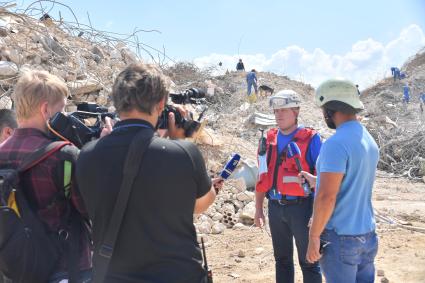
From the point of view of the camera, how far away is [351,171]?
2.27 meters

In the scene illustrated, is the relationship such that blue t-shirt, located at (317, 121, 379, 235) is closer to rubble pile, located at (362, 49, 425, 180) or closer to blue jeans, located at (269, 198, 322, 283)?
blue jeans, located at (269, 198, 322, 283)

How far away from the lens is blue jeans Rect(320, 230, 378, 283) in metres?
2.30

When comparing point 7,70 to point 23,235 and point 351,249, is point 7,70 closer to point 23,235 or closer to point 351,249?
point 23,235

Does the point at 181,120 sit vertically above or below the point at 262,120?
below

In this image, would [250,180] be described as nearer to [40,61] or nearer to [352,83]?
[40,61]

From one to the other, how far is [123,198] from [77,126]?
59 centimetres

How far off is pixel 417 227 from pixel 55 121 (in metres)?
6.09

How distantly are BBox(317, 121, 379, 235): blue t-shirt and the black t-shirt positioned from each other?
83 centimetres

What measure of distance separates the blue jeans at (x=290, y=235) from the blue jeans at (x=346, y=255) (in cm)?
66

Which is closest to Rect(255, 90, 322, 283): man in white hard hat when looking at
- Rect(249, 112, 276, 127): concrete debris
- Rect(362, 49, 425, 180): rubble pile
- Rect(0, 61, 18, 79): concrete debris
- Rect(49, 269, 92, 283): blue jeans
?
Rect(49, 269, 92, 283): blue jeans

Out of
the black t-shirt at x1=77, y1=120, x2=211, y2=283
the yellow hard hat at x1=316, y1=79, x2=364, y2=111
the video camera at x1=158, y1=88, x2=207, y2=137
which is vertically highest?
the yellow hard hat at x1=316, y1=79, x2=364, y2=111

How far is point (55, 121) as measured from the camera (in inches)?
75.7

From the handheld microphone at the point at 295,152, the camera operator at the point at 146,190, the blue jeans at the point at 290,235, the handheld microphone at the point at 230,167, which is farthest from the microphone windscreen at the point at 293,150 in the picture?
the camera operator at the point at 146,190

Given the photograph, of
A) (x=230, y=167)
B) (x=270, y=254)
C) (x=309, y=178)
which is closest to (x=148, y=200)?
(x=230, y=167)
